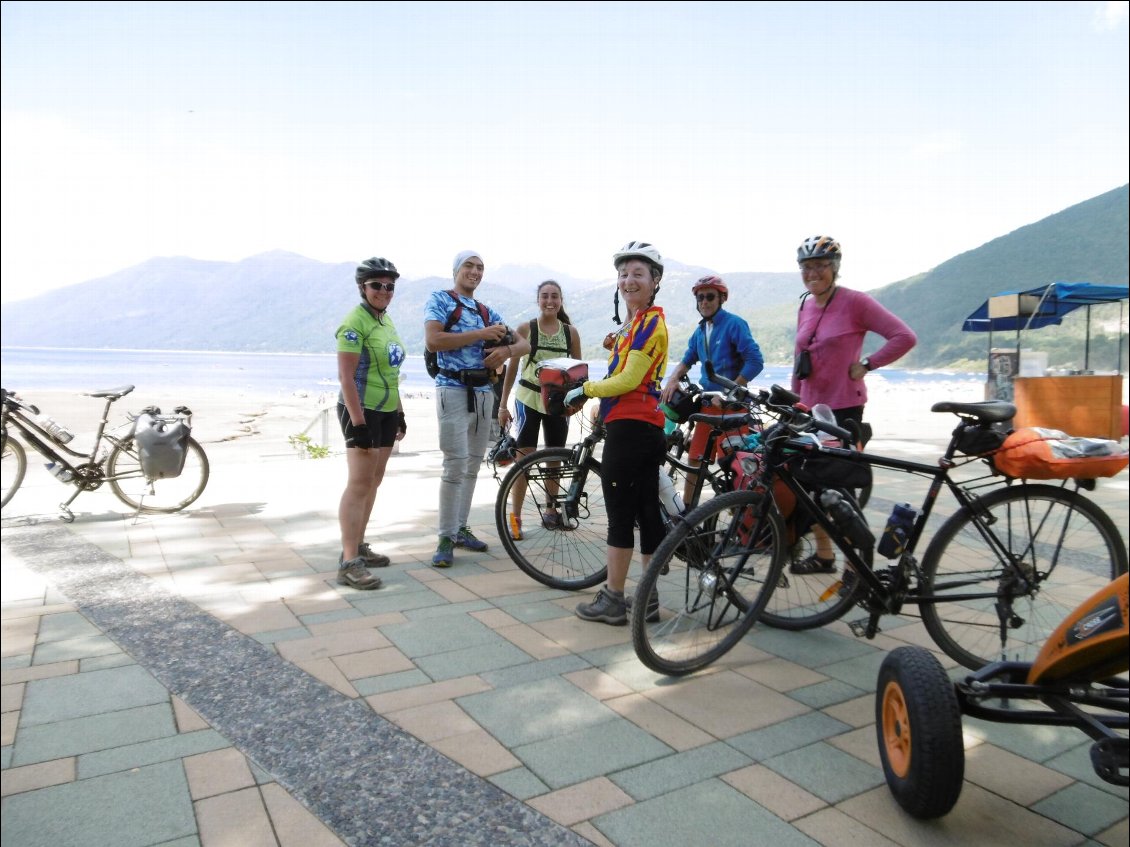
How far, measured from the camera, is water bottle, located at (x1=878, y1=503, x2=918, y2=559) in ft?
10.5

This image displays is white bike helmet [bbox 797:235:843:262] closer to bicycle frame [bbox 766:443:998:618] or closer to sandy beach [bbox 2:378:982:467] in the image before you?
bicycle frame [bbox 766:443:998:618]

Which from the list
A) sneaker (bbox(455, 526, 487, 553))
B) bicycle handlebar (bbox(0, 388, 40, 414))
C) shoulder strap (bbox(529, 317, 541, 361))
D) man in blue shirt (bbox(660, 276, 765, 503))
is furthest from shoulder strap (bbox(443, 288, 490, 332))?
bicycle handlebar (bbox(0, 388, 40, 414))

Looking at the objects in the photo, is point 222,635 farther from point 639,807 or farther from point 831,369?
point 831,369

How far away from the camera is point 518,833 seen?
2.14 meters

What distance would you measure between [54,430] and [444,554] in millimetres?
3806

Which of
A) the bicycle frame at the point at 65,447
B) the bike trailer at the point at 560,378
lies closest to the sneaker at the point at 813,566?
the bike trailer at the point at 560,378

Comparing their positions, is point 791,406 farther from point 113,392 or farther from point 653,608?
point 113,392

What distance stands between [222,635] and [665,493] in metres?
2.28

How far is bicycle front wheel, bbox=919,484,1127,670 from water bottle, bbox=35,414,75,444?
6426mm

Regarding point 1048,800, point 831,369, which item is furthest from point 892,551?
point 831,369

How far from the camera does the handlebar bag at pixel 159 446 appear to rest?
245 inches

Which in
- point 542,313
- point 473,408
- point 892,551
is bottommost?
point 892,551

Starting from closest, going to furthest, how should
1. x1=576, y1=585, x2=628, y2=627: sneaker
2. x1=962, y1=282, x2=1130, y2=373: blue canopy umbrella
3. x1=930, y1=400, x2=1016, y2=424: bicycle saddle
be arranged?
x1=930, y1=400, x2=1016, y2=424: bicycle saddle
x1=576, y1=585, x2=628, y2=627: sneaker
x1=962, y1=282, x2=1130, y2=373: blue canopy umbrella

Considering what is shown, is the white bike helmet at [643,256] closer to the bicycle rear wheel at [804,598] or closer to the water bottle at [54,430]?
the bicycle rear wheel at [804,598]
